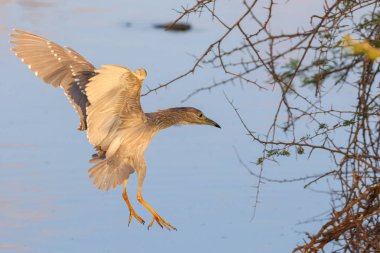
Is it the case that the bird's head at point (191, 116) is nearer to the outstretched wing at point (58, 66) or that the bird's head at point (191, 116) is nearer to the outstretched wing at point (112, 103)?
the outstretched wing at point (112, 103)

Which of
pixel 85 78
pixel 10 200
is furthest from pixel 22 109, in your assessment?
pixel 85 78

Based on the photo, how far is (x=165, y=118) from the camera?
6.25 meters

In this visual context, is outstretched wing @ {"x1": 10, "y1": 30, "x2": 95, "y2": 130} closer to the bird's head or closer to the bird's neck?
the bird's neck

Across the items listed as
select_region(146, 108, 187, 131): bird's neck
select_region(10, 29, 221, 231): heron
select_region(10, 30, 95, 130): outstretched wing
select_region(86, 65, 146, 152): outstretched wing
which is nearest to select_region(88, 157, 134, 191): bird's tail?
select_region(10, 29, 221, 231): heron

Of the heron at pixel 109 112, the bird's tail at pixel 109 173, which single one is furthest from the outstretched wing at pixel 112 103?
the bird's tail at pixel 109 173

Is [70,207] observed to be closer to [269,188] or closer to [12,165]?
[12,165]

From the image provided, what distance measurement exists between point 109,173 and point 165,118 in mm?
519

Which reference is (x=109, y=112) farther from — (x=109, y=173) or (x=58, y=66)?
(x=58, y=66)

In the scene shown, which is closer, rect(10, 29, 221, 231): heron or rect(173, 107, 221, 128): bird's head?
rect(10, 29, 221, 231): heron

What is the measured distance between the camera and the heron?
5605 millimetres

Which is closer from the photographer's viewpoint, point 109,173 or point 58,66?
point 109,173

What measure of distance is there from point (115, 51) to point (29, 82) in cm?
116

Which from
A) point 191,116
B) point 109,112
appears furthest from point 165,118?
point 109,112

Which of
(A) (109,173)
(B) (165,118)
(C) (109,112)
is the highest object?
(B) (165,118)
